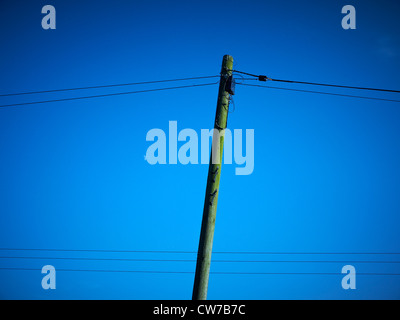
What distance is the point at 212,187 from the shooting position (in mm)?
6309

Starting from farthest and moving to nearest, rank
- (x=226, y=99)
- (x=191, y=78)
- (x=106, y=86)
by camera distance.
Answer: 1. (x=106, y=86)
2. (x=191, y=78)
3. (x=226, y=99)

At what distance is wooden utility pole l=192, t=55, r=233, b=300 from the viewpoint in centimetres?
594

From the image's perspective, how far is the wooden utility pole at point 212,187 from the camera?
234 inches

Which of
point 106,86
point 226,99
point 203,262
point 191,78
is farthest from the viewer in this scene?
point 106,86

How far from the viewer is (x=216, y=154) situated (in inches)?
253
